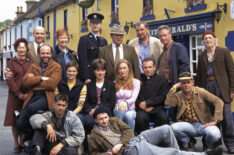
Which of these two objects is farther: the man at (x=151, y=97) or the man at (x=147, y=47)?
the man at (x=147, y=47)

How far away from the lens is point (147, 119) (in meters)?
5.90

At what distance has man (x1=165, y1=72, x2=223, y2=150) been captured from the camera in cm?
577

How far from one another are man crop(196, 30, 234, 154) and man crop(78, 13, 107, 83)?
1.92 meters

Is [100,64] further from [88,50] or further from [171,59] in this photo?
[171,59]

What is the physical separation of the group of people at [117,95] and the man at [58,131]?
14mm

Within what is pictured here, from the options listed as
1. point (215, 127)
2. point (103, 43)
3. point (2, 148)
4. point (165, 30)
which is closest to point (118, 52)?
point (103, 43)

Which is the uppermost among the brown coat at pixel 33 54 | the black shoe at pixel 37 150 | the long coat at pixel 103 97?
the brown coat at pixel 33 54

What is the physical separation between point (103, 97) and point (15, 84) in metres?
1.55

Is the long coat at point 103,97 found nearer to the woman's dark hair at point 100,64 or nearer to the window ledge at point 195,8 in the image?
the woman's dark hair at point 100,64

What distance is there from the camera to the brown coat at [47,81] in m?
5.85

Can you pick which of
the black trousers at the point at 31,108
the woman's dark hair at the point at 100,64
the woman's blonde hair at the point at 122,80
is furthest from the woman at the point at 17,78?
the woman's blonde hair at the point at 122,80

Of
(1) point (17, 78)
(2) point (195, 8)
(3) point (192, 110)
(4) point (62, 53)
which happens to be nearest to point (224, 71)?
(3) point (192, 110)

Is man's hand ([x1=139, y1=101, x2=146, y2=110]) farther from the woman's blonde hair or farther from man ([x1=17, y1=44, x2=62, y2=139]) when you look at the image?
man ([x1=17, y1=44, x2=62, y2=139])

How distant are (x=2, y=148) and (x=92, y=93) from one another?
2267 mm
